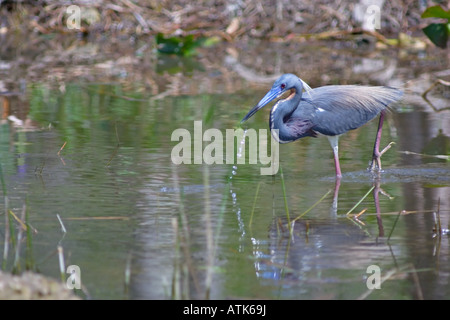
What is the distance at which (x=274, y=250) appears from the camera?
446 cm

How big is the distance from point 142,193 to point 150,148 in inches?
62.3

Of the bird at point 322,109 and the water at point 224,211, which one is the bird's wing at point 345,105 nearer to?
the bird at point 322,109

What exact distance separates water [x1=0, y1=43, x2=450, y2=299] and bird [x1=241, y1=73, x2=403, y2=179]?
→ 0.81 ft

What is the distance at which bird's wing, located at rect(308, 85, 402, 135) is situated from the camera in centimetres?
657

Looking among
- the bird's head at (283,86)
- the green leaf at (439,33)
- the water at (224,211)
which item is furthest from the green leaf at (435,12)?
the bird's head at (283,86)

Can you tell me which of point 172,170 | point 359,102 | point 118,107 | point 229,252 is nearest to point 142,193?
point 172,170

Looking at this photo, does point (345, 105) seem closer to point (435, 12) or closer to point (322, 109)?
point (322, 109)

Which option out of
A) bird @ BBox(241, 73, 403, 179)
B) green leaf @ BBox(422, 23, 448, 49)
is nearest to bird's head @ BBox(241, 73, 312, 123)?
bird @ BBox(241, 73, 403, 179)

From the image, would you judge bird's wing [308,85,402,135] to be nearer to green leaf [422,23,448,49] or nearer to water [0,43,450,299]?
water [0,43,450,299]

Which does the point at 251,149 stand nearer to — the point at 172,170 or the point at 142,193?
the point at 172,170

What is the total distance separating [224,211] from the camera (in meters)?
5.25

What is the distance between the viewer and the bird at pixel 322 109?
6492 millimetres

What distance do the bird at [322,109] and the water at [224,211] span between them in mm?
248
